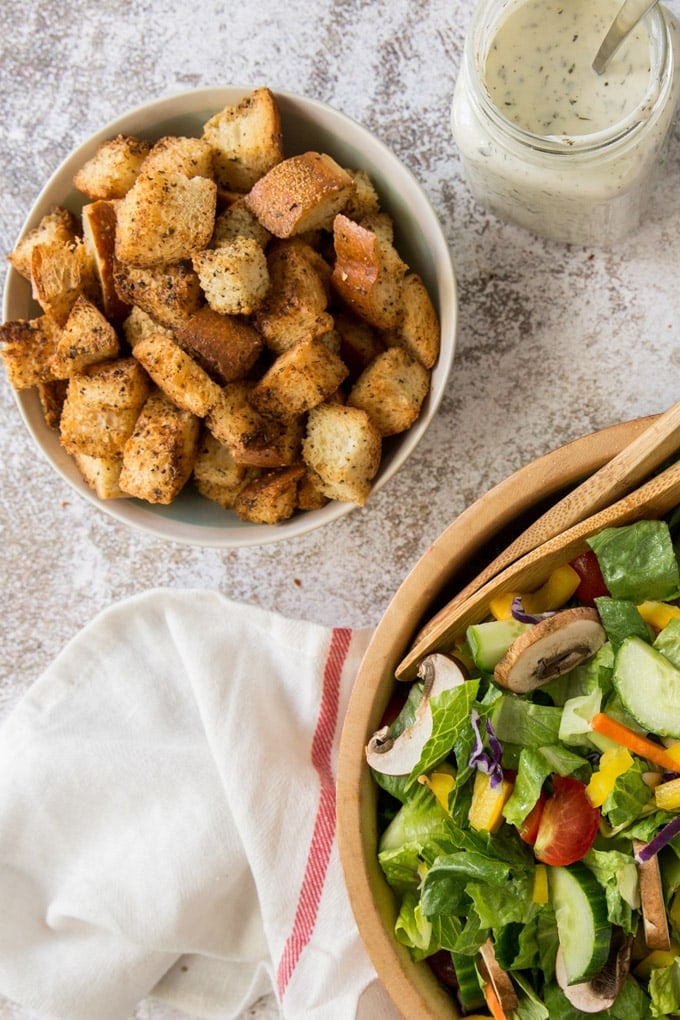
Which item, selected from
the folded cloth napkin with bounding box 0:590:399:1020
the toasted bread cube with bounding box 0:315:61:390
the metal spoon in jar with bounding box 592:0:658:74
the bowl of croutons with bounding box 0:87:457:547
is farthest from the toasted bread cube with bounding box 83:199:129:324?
the metal spoon in jar with bounding box 592:0:658:74

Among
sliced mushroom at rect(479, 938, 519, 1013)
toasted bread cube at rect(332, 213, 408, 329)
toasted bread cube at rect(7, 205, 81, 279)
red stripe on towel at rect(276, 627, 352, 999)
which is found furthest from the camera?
red stripe on towel at rect(276, 627, 352, 999)

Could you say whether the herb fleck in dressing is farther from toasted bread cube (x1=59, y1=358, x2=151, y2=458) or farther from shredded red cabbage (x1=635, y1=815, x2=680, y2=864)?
shredded red cabbage (x1=635, y1=815, x2=680, y2=864)

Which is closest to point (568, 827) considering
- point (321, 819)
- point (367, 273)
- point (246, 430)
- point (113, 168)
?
point (321, 819)

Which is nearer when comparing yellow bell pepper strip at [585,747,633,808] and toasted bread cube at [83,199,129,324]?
yellow bell pepper strip at [585,747,633,808]

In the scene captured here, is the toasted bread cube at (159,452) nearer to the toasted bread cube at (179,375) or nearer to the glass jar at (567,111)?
the toasted bread cube at (179,375)


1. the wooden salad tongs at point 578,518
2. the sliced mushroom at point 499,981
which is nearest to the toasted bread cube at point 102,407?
the wooden salad tongs at point 578,518

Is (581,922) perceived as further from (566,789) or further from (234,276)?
(234,276)

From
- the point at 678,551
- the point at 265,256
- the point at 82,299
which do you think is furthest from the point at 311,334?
the point at 678,551

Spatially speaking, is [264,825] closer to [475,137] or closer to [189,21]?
[475,137]
